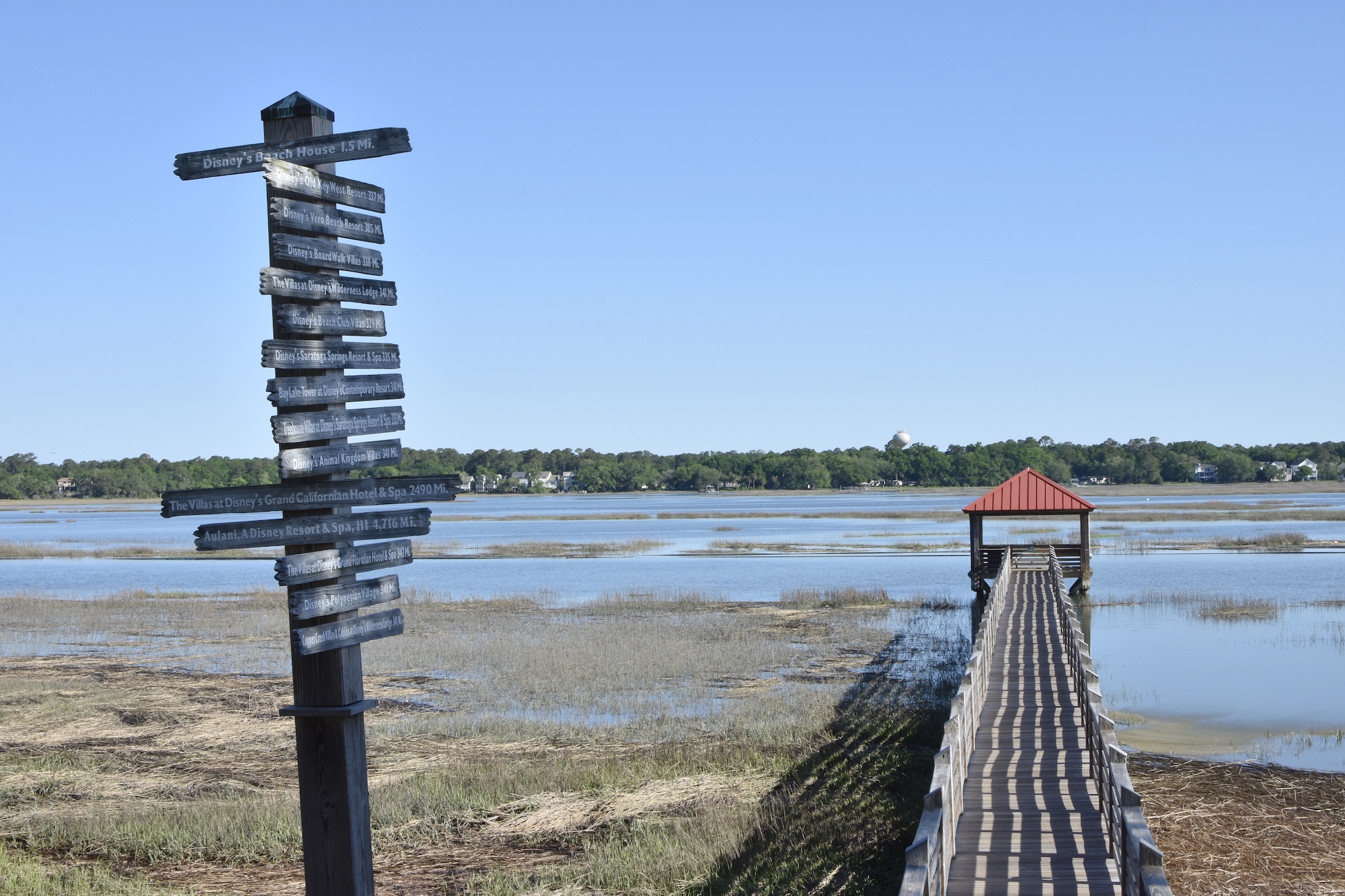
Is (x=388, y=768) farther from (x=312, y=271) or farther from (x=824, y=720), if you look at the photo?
(x=312, y=271)

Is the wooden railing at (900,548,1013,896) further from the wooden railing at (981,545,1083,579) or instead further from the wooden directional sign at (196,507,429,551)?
the wooden railing at (981,545,1083,579)

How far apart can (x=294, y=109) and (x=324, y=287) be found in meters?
0.81

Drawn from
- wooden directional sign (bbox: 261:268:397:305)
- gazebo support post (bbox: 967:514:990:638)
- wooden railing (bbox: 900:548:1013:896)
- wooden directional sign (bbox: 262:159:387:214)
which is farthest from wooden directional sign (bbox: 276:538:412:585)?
gazebo support post (bbox: 967:514:990:638)

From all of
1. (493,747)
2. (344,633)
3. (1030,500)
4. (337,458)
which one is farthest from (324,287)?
(1030,500)

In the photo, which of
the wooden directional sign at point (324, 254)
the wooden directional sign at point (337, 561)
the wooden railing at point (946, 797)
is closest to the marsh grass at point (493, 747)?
the wooden railing at point (946, 797)

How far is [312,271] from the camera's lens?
17.2ft

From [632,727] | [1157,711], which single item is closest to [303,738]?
[632,727]

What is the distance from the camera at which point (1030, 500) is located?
99.9 ft

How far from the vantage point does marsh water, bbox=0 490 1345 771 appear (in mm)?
20234

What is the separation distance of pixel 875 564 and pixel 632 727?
33.2 meters

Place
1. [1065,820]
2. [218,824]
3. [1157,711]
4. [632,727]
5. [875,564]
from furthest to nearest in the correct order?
[875,564]
[1157,711]
[632,727]
[218,824]
[1065,820]

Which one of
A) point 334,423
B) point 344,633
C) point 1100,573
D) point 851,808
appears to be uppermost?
point 334,423

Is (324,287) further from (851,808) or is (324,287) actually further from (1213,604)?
(1213,604)

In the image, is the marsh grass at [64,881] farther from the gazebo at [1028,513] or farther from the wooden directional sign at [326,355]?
the gazebo at [1028,513]
